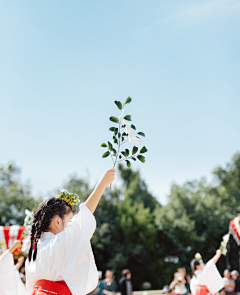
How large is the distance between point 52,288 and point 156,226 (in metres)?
23.1

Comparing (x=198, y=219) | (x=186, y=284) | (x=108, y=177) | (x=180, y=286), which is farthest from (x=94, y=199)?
(x=198, y=219)

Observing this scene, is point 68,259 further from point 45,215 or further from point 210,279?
point 210,279

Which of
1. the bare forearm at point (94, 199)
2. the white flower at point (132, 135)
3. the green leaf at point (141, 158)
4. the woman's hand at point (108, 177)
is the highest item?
the white flower at point (132, 135)

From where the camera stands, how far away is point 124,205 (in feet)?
82.0

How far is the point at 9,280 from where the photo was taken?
2953mm

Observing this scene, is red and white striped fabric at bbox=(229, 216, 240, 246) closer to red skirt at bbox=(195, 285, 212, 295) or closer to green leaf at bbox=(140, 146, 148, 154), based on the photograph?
red skirt at bbox=(195, 285, 212, 295)

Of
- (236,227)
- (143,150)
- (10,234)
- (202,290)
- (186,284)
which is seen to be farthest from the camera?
(236,227)

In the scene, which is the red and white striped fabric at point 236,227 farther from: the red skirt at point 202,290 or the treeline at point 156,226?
the treeline at point 156,226

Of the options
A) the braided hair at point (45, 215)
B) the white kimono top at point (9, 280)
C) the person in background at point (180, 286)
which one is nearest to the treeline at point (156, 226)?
the person in background at point (180, 286)

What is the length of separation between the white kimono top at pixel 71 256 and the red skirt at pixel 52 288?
0.10 ft

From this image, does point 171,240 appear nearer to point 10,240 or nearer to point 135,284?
point 135,284

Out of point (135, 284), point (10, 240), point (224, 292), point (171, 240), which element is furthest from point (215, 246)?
point (10, 240)

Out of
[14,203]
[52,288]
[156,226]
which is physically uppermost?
[14,203]

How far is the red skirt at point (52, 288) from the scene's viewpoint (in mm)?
1855
